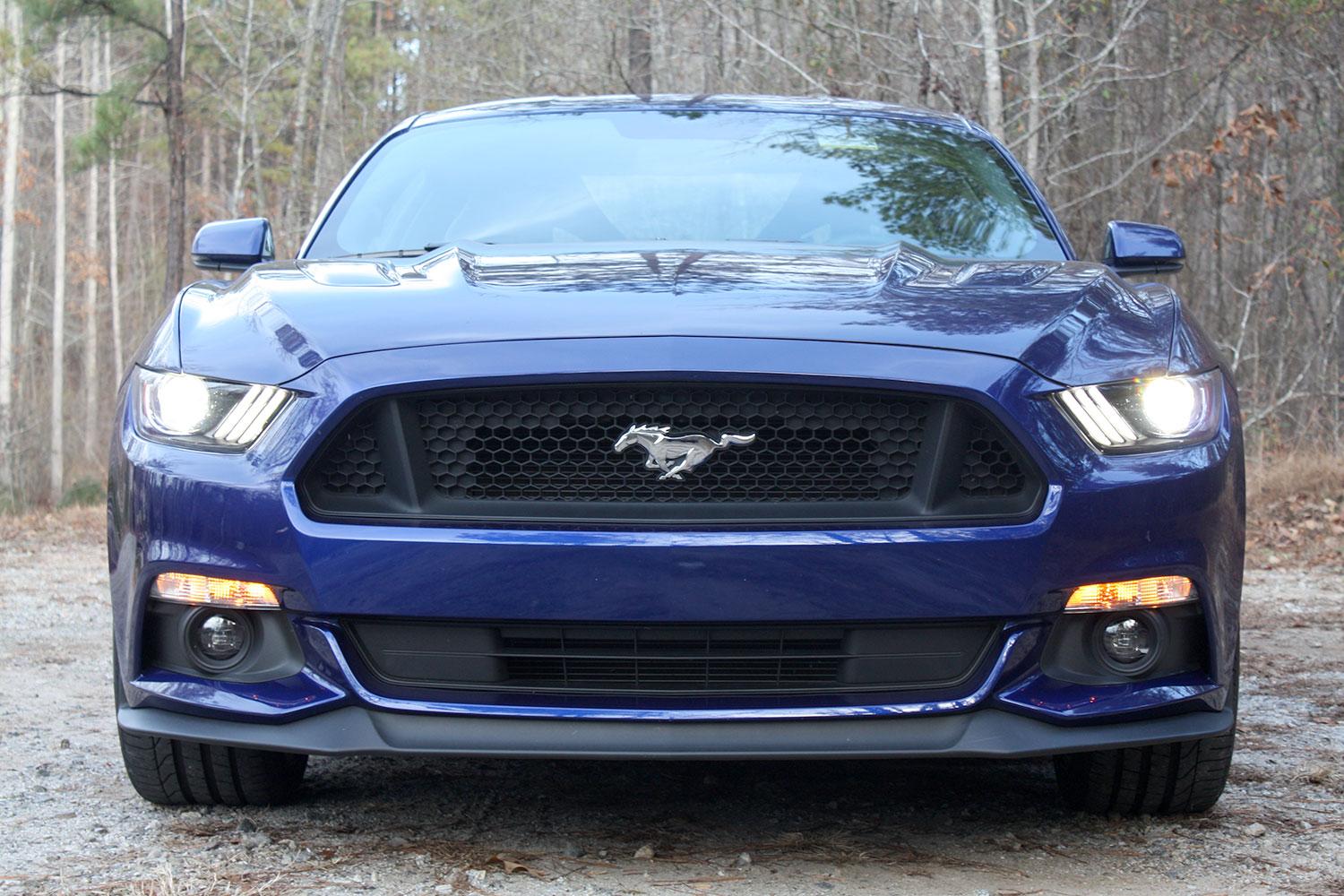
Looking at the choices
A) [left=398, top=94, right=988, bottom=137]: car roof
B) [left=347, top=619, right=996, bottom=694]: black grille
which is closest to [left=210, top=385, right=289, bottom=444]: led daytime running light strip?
[left=347, top=619, right=996, bottom=694]: black grille

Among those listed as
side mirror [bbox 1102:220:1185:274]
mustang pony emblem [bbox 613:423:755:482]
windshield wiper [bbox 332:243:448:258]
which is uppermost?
side mirror [bbox 1102:220:1185:274]

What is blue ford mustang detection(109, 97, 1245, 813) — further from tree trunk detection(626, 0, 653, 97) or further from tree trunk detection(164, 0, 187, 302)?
tree trunk detection(164, 0, 187, 302)

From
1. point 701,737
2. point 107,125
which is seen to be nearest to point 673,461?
point 701,737

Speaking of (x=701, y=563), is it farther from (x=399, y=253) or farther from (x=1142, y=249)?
(x=1142, y=249)

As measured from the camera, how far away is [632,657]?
2629 mm

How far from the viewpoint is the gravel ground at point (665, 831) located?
2670 mm

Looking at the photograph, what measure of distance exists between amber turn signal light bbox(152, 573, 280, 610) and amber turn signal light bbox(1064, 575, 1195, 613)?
1.36 metres

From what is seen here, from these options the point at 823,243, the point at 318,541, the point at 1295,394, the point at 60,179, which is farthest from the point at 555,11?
the point at 60,179

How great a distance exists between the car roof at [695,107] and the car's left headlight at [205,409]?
1910mm

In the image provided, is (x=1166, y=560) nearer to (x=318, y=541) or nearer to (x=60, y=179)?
(x=318, y=541)

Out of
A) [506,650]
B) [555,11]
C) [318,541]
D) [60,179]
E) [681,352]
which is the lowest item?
[60,179]

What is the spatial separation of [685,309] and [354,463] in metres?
0.63

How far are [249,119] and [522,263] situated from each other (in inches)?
1233

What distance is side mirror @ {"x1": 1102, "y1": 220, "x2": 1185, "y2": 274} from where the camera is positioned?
12.9 feet
